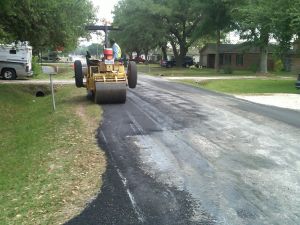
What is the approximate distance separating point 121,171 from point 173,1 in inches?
1863

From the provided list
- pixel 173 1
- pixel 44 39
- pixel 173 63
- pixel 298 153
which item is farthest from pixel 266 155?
pixel 173 63

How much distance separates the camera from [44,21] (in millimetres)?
22812

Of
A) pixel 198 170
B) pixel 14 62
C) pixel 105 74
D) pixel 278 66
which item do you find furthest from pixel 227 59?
pixel 198 170

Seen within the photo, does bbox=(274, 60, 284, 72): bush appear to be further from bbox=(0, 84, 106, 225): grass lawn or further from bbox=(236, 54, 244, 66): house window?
bbox=(0, 84, 106, 225): grass lawn

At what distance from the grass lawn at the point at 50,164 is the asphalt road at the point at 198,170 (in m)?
0.30

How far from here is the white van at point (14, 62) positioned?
104 feet

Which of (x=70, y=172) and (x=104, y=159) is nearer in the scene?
(x=70, y=172)

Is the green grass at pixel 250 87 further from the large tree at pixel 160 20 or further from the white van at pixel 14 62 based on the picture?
the large tree at pixel 160 20

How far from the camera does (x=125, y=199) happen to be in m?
6.66

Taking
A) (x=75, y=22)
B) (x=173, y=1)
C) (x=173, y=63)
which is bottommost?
(x=173, y=63)

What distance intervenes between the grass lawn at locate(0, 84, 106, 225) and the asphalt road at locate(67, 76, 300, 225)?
1.00ft

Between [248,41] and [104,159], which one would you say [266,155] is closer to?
[104,159]

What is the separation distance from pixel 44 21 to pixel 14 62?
10107mm

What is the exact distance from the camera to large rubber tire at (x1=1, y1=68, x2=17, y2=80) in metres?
32.1
